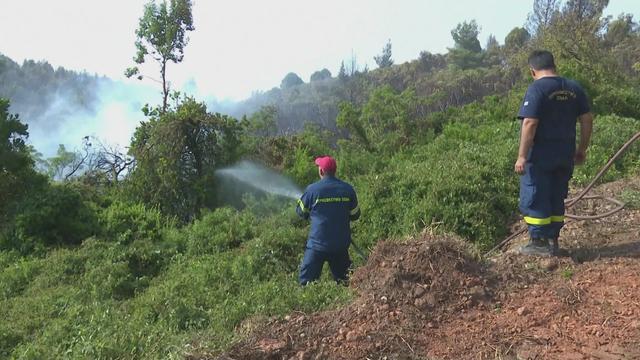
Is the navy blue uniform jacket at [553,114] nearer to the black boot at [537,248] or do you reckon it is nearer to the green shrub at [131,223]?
the black boot at [537,248]

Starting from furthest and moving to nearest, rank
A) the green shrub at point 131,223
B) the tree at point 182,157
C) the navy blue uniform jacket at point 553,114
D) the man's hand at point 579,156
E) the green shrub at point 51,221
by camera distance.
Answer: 1. the tree at point 182,157
2. the green shrub at point 131,223
3. the green shrub at point 51,221
4. the man's hand at point 579,156
5. the navy blue uniform jacket at point 553,114

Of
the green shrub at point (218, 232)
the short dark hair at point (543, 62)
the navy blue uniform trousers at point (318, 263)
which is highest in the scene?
the short dark hair at point (543, 62)

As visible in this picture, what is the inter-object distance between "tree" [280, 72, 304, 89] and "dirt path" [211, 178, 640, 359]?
10155 centimetres

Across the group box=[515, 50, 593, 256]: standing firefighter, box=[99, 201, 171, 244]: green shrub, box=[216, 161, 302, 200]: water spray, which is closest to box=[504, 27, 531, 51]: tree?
box=[216, 161, 302, 200]: water spray

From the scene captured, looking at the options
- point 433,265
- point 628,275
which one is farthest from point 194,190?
point 628,275

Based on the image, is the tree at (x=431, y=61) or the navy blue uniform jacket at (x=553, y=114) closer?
the navy blue uniform jacket at (x=553, y=114)

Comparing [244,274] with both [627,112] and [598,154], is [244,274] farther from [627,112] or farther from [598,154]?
[627,112]

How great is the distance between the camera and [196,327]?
4.82 m

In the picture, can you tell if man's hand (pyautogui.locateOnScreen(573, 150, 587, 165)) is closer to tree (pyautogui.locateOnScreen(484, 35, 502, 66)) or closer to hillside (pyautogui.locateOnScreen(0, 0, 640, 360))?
hillside (pyautogui.locateOnScreen(0, 0, 640, 360))

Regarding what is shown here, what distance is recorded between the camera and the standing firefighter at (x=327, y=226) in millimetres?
6021

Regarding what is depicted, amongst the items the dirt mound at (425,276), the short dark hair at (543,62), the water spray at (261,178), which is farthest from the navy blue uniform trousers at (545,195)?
the water spray at (261,178)

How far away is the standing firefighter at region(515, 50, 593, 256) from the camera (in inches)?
194

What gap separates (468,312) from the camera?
A: 13.5 ft

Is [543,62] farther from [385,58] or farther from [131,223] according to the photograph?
[385,58]
